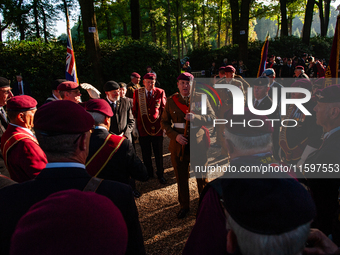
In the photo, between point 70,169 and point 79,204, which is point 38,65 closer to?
point 70,169

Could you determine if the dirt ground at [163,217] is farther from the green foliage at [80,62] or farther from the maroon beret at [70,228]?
the green foliage at [80,62]

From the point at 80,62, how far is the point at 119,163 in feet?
31.3

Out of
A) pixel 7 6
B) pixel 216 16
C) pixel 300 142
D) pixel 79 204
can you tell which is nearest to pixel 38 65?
pixel 300 142

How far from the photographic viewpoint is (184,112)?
374 cm

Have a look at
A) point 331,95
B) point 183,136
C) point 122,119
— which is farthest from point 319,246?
point 122,119

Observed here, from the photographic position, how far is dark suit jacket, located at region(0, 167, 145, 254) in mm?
1129

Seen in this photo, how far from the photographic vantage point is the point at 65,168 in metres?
1.33

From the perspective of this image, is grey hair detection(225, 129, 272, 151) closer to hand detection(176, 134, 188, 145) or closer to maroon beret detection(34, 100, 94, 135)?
maroon beret detection(34, 100, 94, 135)

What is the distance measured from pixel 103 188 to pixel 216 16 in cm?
3734

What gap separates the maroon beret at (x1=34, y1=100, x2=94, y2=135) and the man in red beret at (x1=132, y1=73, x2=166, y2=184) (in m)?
3.57

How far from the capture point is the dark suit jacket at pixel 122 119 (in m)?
4.53

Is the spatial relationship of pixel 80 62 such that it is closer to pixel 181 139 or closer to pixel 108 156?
pixel 181 139

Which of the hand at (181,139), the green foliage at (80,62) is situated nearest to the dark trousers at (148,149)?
the hand at (181,139)

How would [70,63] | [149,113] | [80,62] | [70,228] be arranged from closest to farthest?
[70,228], [149,113], [70,63], [80,62]
